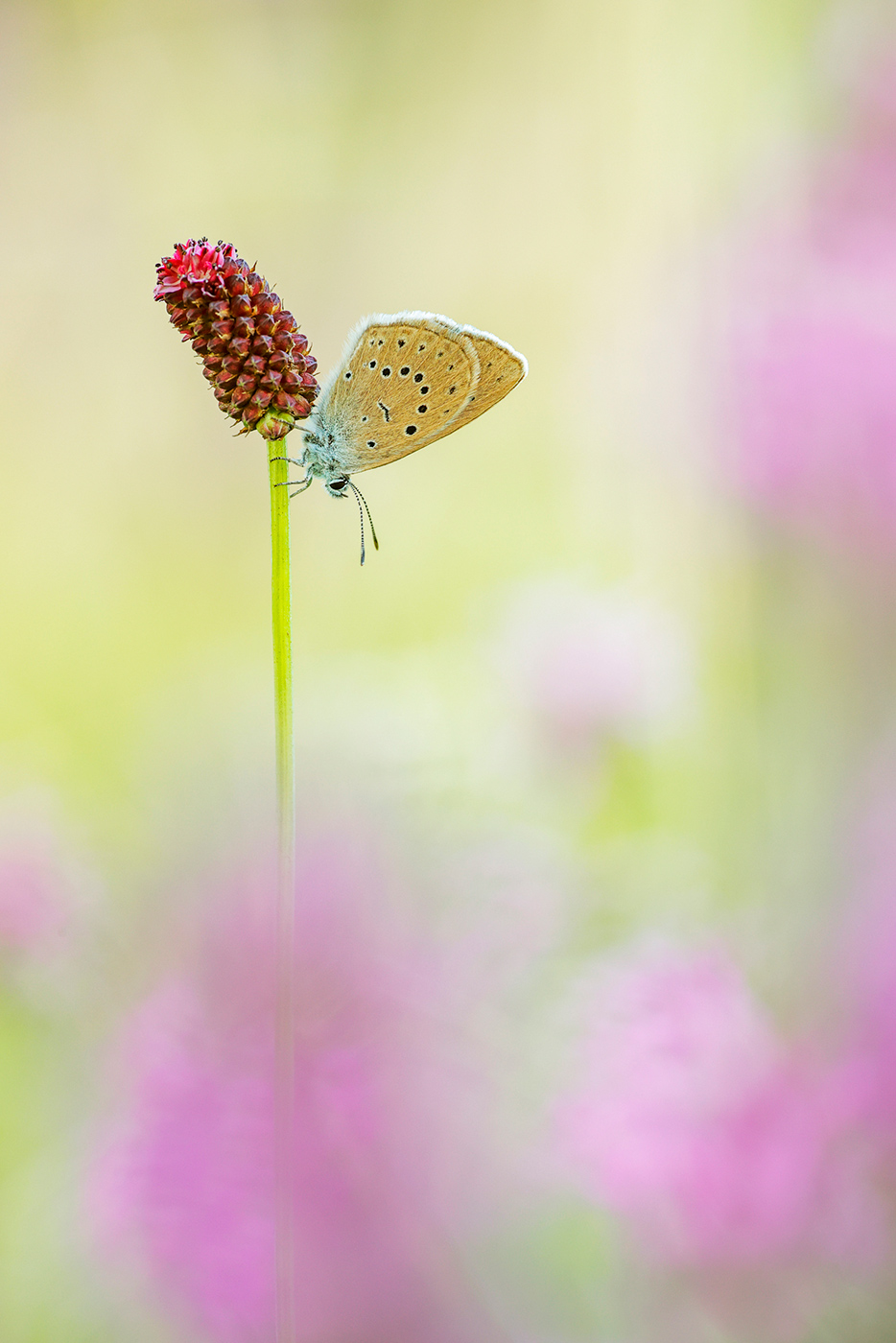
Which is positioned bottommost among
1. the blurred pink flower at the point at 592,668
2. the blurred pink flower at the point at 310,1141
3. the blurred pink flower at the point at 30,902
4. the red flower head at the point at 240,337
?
the blurred pink flower at the point at 310,1141

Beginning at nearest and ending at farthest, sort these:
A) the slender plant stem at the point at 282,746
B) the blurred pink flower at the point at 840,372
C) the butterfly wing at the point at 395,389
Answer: the slender plant stem at the point at 282,746
the butterfly wing at the point at 395,389
the blurred pink flower at the point at 840,372

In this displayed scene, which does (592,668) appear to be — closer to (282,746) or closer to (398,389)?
(398,389)

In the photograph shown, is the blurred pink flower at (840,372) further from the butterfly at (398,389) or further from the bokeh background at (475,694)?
the butterfly at (398,389)

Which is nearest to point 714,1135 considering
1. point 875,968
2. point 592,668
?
point 875,968

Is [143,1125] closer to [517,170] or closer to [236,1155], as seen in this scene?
[236,1155]

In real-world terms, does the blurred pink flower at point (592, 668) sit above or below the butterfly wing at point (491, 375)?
below

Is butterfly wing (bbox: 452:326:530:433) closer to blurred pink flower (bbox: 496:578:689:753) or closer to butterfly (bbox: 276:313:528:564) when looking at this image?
butterfly (bbox: 276:313:528:564)

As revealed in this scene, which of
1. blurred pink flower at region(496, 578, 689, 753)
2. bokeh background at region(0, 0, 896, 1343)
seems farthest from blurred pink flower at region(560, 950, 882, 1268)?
blurred pink flower at region(496, 578, 689, 753)

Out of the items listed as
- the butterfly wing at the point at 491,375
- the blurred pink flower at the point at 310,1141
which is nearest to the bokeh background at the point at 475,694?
the blurred pink flower at the point at 310,1141
